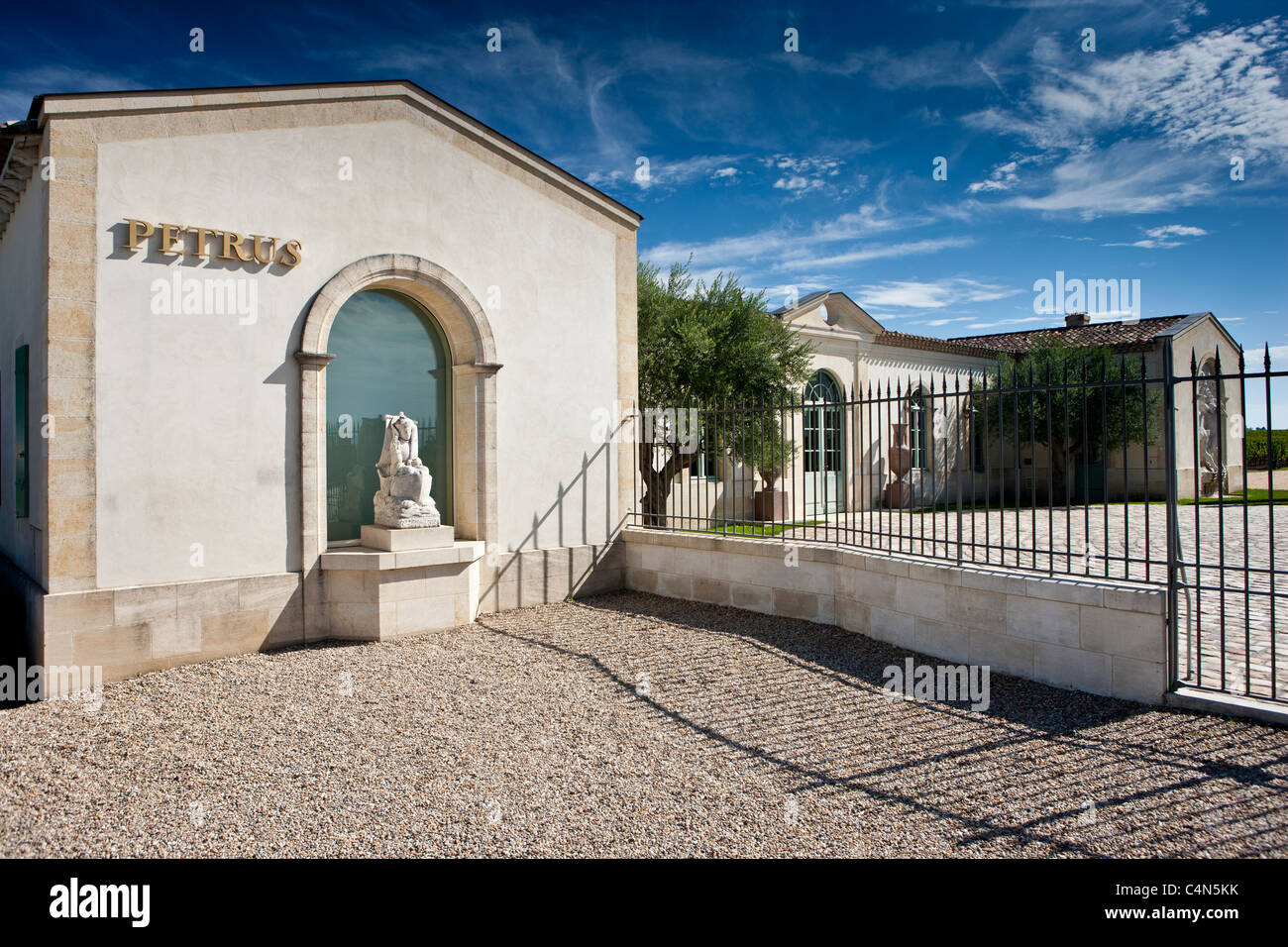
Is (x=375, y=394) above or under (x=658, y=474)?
above

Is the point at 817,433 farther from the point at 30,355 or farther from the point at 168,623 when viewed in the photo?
the point at 30,355

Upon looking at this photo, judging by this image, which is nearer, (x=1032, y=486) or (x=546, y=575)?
(x=1032, y=486)

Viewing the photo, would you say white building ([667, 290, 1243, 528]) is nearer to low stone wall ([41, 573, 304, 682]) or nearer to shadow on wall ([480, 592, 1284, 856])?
shadow on wall ([480, 592, 1284, 856])

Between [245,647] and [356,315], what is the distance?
136 inches

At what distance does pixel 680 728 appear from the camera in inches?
202

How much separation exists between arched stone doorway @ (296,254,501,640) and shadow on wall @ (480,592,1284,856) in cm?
253

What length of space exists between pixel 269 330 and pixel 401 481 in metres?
1.84

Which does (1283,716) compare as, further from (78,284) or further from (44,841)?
(78,284)

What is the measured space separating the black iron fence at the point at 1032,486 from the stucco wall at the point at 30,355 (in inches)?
233

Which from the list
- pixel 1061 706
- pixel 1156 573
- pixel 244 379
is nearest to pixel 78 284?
pixel 244 379

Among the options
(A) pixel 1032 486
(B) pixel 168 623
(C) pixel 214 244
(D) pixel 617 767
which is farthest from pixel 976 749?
(C) pixel 214 244

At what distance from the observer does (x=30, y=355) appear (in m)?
6.88

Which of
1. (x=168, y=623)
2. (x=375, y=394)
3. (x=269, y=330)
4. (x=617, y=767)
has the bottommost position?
(x=617, y=767)
